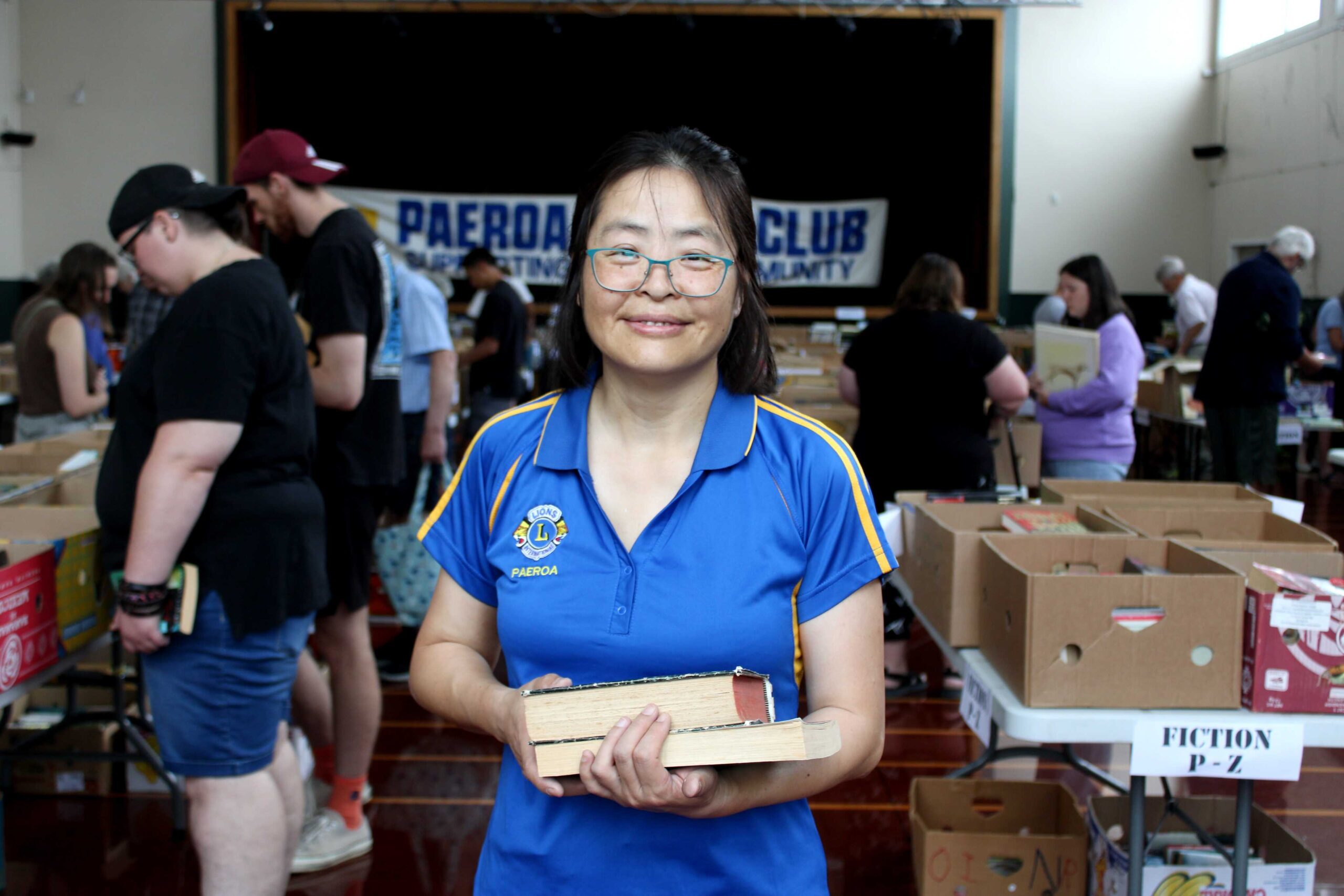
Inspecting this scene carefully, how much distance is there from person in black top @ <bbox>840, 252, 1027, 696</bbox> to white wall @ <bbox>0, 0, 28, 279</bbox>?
31.7 ft

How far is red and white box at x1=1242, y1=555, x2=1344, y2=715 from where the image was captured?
172 cm

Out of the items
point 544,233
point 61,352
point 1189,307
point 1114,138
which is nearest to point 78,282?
point 61,352

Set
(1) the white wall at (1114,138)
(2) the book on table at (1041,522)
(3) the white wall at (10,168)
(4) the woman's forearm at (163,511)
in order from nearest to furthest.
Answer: (4) the woman's forearm at (163,511) → (2) the book on table at (1041,522) → (3) the white wall at (10,168) → (1) the white wall at (1114,138)

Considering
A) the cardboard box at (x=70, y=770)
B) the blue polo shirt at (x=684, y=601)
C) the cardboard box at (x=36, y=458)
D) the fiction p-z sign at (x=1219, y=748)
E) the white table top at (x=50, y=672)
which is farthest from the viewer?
the cardboard box at (x=36, y=458)

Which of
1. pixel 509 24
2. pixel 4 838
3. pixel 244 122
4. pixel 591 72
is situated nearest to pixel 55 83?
pixel 244 122

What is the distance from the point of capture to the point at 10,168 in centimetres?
1047

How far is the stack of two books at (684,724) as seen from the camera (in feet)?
2.94

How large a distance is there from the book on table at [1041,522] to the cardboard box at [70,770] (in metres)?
2.34

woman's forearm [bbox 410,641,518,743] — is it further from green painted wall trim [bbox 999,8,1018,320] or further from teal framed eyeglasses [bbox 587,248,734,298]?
green painted wall trim [bbox 999,8,1018,320]

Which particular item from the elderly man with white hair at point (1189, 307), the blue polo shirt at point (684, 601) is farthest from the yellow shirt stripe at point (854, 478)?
the elderly man with white hair at point (1189, 307)

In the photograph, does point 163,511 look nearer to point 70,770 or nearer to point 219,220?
point 219,220

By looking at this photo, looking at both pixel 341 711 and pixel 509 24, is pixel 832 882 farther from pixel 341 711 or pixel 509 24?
pixel 509 24

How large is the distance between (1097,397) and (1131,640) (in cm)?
225

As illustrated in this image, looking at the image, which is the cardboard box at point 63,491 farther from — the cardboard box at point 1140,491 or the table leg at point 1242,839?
the table leg at point 1242,839
